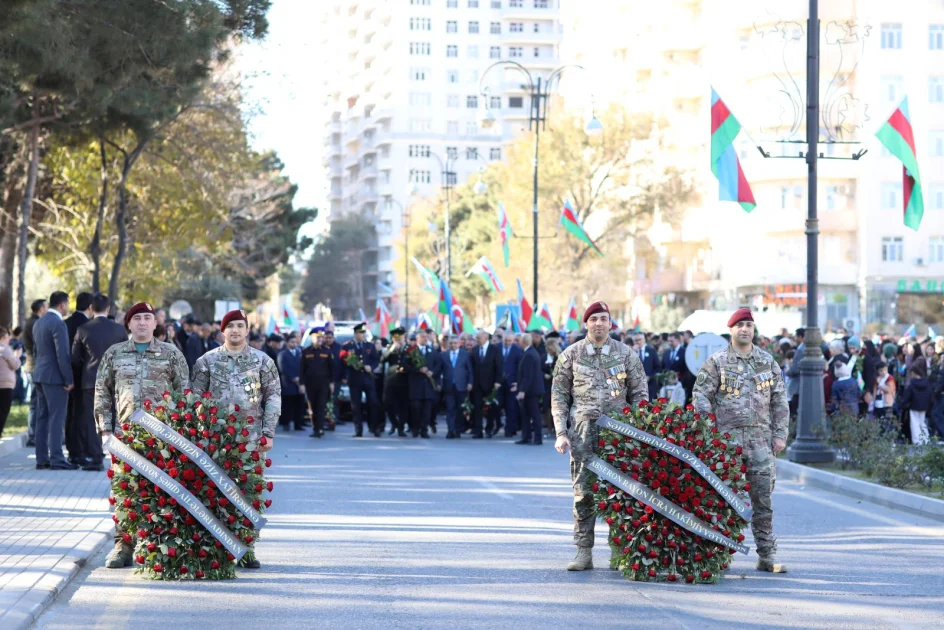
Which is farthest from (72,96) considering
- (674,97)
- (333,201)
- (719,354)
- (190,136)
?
(333,201)

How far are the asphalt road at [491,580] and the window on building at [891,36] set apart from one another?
50.0 meters

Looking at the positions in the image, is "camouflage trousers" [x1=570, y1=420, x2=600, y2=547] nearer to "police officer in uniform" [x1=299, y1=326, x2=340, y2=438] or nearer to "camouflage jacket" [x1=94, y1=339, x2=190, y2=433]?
"camouflage jacket" [x1=94, y1=339, x2=190, y2=433]

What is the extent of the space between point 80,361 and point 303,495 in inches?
111

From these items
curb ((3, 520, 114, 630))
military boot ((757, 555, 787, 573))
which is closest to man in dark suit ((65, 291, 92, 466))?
curb ((3, 520, 114, 630))

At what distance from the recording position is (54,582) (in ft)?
29.2

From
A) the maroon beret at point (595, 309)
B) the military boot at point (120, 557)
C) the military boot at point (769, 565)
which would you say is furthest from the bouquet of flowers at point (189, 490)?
the military boot at point (769, 565)

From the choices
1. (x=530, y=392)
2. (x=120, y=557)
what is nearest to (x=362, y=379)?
(x=530, y=392)

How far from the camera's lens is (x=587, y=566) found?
9781 mm

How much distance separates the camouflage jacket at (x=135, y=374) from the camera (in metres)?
10.7

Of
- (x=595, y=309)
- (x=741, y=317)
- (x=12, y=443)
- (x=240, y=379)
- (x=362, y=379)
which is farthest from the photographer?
(x=362, y=379)

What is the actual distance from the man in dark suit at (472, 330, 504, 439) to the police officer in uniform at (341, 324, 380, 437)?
5.74 ft

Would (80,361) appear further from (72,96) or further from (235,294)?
(235,294)

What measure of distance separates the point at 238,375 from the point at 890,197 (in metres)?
Answer: 55.9

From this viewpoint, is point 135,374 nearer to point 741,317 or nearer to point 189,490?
point 189,490
